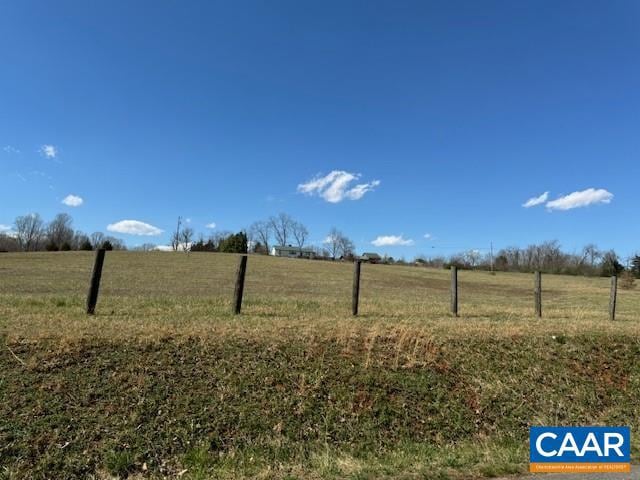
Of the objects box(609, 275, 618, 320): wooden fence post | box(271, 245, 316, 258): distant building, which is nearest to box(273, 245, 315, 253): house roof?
box(271, 245, 316, 258): distant building

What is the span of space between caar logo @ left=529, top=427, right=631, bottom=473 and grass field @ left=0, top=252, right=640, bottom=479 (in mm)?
247

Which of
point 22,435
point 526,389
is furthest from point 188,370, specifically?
point 526,389

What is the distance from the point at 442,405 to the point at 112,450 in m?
4.39

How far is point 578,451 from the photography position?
15.5ft

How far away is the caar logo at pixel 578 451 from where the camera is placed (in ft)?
14.9

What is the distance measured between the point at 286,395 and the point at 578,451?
11.7ft

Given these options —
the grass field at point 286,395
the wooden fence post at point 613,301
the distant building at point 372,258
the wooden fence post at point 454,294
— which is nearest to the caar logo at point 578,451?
the grass field at point 286,395

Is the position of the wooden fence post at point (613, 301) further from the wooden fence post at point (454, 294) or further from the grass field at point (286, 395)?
the grass field at point (286, 395)

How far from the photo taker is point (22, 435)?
4.83 m

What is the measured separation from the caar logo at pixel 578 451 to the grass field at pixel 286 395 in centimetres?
25

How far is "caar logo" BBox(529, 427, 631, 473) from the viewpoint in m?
4.54

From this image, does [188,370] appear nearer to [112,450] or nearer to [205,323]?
[112,450]

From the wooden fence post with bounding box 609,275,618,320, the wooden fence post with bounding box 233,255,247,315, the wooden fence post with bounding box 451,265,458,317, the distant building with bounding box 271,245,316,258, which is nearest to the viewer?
the wooden fence post with bounding box 233,255,247,315

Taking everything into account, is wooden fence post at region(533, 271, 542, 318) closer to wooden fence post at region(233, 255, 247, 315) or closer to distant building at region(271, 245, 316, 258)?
wooden fence post at region(233, 255, 247, 315)
